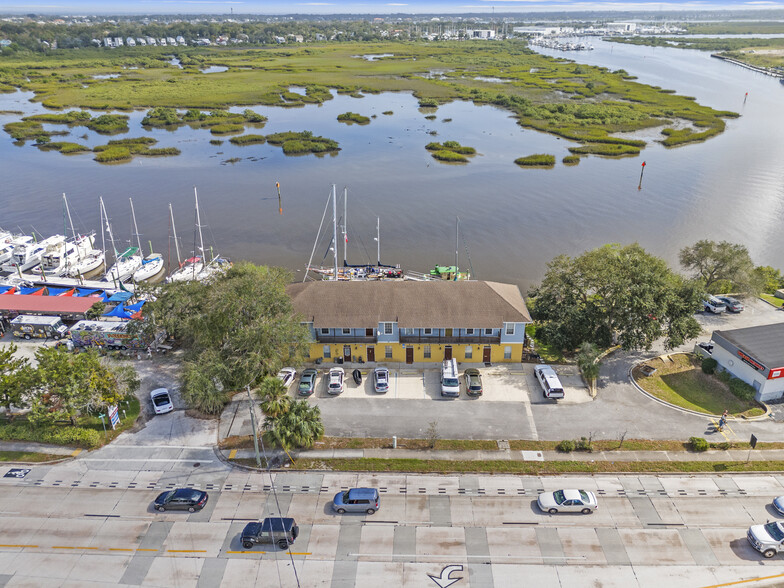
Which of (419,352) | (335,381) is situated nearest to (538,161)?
(419,352)

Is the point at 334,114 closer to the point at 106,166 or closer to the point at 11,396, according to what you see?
the point at 106,166

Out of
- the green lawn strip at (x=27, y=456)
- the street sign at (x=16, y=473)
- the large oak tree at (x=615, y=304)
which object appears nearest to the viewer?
the street sign at (x=16, y=473)

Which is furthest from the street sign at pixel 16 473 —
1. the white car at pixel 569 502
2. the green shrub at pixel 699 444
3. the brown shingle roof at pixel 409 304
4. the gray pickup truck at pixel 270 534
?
the green shrub at pixel 699 444

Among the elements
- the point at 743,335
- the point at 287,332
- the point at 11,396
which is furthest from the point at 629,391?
the point at 11,396

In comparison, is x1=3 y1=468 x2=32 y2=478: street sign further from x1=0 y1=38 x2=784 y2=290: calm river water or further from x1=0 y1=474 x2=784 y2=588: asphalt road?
x1=0 y1=38 x2=784 y2=290: calm river water

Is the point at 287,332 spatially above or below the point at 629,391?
above

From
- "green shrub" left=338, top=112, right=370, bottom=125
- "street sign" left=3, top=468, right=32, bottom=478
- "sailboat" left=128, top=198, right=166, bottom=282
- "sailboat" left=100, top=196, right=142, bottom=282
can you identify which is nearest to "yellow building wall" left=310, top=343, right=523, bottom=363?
"street sign" left=3, top=468, right=32, bottom=478

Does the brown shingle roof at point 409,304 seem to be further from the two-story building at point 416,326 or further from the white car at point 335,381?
the white car at point 335,381
